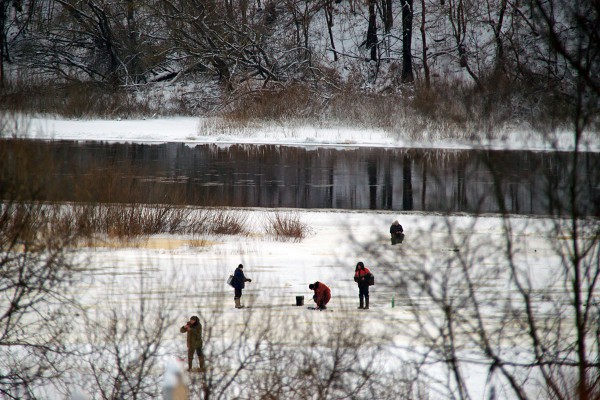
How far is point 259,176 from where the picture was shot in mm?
30344

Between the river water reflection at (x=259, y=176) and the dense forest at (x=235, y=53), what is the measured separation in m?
8.58

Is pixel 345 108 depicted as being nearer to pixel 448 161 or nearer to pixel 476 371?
pixel 448 161

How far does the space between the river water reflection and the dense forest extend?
8576 millimetres

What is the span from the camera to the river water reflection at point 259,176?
1980cm

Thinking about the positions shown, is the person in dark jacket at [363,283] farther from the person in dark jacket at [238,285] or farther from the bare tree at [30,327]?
the bare tree at [30,327]

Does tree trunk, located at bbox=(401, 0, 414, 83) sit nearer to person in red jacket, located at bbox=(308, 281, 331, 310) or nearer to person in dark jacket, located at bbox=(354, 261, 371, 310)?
person in dark jacket, located at bbox=(354, 261, 371, 310)

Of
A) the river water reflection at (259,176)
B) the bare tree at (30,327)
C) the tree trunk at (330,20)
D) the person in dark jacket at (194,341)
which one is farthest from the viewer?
the tree trunk at (330,20)

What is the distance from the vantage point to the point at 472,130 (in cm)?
853

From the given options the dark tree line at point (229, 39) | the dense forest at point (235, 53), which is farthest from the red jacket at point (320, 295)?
the dark tree line at point (229, 39)

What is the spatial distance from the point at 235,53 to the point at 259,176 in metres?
23.9

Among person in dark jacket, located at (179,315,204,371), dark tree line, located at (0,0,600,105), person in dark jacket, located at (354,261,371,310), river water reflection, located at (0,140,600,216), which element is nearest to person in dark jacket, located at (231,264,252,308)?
person in dark jacket, located at (354,261,371,310)

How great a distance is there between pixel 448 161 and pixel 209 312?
21912mm

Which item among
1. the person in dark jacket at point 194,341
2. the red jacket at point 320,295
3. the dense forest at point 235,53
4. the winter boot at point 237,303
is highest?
the dense forest at point 235,53

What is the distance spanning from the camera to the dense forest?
4762cm
